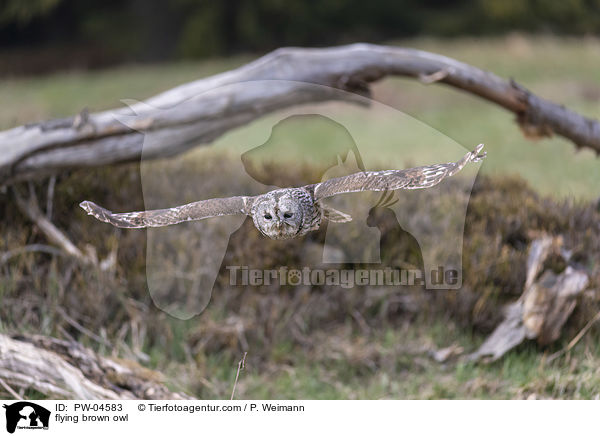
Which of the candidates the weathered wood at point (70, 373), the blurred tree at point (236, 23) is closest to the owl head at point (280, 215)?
the weathered wood at point (70, 373)

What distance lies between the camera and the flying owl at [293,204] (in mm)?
1057

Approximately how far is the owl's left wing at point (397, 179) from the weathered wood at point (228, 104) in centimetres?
70

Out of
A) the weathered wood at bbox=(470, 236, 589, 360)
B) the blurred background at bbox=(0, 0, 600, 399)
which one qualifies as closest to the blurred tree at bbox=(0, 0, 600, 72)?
the blurred background at bbox=(0, 0, 600, 399)

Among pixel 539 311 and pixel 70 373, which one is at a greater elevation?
pixel 539 311

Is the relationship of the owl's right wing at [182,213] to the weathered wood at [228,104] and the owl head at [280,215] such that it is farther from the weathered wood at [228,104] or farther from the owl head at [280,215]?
the weathered wood at [228,104]

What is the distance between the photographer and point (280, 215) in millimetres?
1059

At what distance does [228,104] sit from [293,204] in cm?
74

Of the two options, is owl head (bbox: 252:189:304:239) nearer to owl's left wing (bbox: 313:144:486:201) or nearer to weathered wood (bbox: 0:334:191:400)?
owl's left wing (bbox: 313:144:486:201)

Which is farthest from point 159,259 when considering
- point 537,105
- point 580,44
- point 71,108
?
point 580,44

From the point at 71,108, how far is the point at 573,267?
7.10 ft

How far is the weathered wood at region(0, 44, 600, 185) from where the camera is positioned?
1.74m
